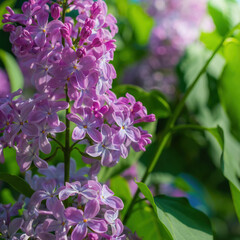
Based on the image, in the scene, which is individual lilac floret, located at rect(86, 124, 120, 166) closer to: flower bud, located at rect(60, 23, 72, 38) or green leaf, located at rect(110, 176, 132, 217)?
flower bud, located at rect(60, 23, 72, 38)

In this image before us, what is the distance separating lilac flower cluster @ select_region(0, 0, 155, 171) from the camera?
33 centimetres

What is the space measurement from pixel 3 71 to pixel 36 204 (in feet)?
2.61

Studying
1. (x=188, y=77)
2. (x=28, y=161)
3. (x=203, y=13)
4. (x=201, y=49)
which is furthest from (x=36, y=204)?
(x=203, y=13)

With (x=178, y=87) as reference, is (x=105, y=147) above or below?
above

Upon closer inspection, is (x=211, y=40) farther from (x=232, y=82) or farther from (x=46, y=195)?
(x=46, y=195)

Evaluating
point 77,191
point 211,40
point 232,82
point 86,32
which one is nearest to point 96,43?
point 86,32

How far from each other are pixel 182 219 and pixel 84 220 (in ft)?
0.43

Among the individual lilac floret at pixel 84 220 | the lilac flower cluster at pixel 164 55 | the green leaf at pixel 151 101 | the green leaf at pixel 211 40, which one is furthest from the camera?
the lilac flower cluster at pixel 164 55

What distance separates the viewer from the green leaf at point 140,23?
104cm

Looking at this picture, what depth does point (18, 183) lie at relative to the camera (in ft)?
1.24

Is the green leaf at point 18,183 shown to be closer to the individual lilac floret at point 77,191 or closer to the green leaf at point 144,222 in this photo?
the individual lilac floret at point 77,191

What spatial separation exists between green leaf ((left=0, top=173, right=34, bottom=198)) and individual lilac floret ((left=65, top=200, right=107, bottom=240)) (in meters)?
0.08

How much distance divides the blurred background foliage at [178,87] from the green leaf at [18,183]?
117 mm

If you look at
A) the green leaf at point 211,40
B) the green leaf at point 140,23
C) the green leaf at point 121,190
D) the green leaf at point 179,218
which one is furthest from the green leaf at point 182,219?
the green leaf at point 140,23
